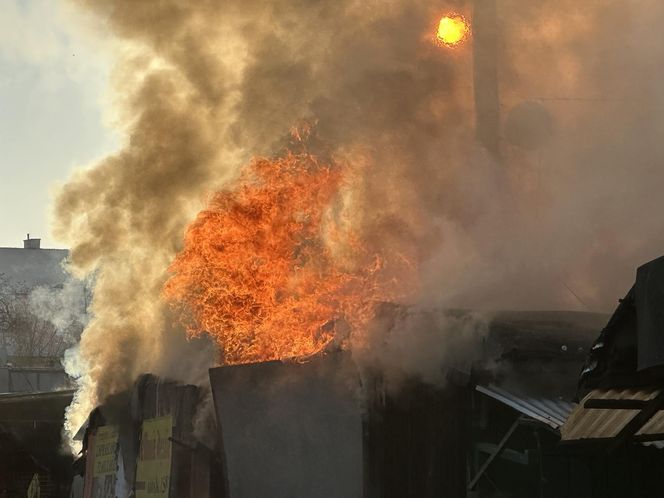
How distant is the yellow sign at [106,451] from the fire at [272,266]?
2647 mm

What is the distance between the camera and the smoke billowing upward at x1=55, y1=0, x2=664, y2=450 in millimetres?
14062

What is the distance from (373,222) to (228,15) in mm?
4436

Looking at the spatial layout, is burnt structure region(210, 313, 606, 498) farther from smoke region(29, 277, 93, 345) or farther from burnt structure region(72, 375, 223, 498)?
smoke region(29, 277, 93, 345)

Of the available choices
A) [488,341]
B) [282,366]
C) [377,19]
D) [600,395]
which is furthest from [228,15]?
[600,395]

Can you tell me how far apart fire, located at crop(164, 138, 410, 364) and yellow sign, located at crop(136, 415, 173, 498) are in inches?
57.1

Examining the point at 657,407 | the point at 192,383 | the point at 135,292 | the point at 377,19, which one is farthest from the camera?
the point at 135,292

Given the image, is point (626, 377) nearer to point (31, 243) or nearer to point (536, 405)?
point (536, 405)

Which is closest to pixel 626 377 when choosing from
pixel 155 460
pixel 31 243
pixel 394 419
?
pixel 394 419

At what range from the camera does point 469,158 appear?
15.0 metres

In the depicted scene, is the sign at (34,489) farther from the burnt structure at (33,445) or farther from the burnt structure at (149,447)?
the burnt structure at (149,447)

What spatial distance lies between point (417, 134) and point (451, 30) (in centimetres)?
180

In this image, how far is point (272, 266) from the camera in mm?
13203

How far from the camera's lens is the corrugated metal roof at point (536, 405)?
343 inches

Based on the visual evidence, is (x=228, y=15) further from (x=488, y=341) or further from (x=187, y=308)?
(x=488, y=341)
